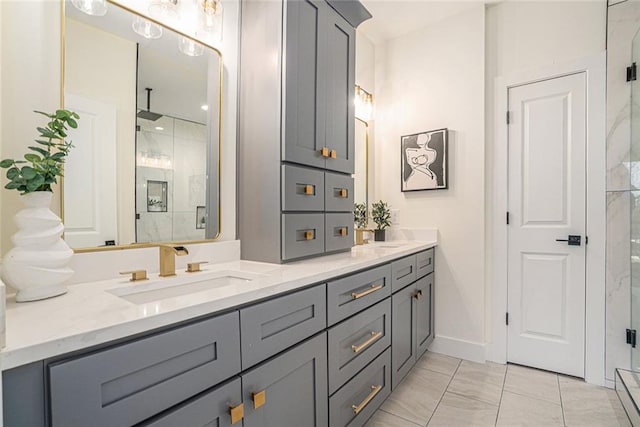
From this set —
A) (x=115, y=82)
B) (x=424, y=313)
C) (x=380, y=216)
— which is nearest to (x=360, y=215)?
(x=380, y=216)

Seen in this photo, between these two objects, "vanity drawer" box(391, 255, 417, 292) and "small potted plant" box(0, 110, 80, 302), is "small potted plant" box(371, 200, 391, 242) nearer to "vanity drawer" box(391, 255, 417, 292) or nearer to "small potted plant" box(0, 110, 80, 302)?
"vanity drawer" box(391, 255, 417, 292)

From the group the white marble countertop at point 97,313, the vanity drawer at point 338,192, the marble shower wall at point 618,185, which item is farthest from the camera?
the marble shower wall at point 618,185

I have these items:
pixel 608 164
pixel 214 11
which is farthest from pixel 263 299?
pixel 608 164

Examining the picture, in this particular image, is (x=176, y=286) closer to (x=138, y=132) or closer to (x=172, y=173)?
(x=172, y=173)

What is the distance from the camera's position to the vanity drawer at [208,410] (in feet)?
2.35

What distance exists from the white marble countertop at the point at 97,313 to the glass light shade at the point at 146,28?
98 cm

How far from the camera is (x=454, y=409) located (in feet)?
5.87

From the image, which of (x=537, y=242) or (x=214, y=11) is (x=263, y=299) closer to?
(x=214, y=11)

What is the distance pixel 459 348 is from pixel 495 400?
0.58 m

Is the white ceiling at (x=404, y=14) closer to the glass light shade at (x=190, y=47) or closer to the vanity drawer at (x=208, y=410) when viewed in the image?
the glass light shade at (x=190, y=47)

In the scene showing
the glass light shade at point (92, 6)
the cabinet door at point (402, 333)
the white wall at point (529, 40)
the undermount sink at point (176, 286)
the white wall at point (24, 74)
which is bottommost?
the cabinet door at point (402, 333)

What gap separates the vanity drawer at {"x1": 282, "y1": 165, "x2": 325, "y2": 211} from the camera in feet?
4.71

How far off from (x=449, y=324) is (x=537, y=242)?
91 centimetres

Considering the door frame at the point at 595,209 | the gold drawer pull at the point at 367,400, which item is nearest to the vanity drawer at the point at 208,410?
the gold drawer pull at the point at 367,400
